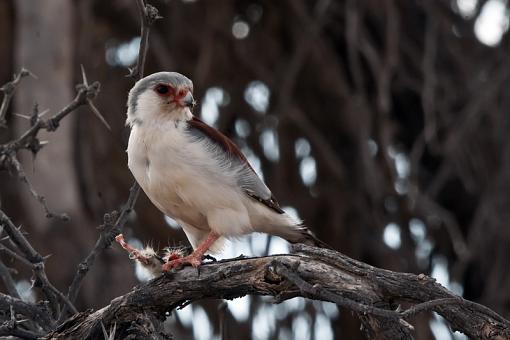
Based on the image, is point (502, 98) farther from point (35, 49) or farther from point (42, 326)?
point (42, 326)

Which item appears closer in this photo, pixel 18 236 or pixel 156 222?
pixel 18 236

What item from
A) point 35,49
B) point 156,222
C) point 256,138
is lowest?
point 156,222

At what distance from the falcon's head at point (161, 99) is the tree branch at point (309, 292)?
0.99m

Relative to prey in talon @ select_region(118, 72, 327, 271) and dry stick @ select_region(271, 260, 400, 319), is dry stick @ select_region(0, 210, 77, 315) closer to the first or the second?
prey in talon @ select_region(118, 72, 327, 271)

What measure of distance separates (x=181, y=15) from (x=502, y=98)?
2.56 meters

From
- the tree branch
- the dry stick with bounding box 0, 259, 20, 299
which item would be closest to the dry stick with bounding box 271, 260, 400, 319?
the tree branch

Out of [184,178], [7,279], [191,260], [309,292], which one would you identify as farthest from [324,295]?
[7,279]

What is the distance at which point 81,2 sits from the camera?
25.0 ft

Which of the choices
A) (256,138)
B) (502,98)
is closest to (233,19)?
(256,138)

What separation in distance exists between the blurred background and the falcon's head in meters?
2.55

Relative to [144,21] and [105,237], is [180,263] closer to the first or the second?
[105,237]

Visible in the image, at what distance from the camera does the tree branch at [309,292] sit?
3277 mm

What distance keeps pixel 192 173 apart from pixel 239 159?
34 centimetres

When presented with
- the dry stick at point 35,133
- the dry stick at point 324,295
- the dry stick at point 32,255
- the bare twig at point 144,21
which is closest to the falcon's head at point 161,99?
the dry stick at point 35,133
